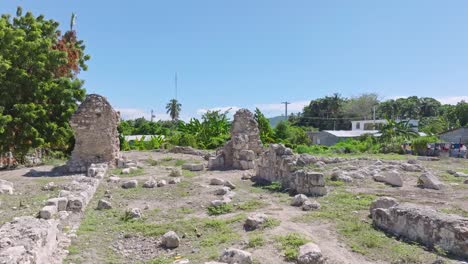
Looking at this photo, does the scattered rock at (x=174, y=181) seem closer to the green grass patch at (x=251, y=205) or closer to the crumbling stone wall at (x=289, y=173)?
the crumbling stone wall at (x=289, y=173)

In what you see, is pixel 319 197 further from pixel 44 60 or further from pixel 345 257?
pixel 44 60

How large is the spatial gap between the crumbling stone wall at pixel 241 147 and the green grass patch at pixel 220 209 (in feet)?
27.3

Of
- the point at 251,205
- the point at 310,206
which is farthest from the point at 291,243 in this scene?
the point at 251,205

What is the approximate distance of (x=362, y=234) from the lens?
20.8 feet

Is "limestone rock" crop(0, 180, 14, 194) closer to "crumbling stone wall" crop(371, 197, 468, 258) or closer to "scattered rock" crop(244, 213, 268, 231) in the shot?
"scattered rock" crop(244, 213, 268, 231)

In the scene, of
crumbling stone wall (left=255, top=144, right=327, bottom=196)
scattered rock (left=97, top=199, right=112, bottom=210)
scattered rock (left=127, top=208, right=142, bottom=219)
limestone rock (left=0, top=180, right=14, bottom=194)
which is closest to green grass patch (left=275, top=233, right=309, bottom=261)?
scattered rock (left=127, top=208, right=142, bottom=219)

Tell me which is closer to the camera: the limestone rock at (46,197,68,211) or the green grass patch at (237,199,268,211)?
the limestone rock at (46,197,68,211)

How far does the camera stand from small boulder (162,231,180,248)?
Answer: 6375 millimetres

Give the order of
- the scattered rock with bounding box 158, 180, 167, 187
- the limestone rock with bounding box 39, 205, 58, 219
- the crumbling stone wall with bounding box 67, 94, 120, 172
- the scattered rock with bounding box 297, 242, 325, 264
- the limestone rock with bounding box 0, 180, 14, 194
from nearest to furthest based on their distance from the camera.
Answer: the scattered rock with bounding box 297, 242, 325, 264
the limestone rock with bounding box 39, 205, 58, 219
the limestone rock with bounding box 0, 180, 14, 194
the scattered rock with bounding box 158, 180, 167, 187
the crumbling stone wall with bounding box 67, 94, 120, 172

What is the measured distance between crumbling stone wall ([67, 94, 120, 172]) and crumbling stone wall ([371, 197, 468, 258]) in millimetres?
11539

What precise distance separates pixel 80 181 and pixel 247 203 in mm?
4983

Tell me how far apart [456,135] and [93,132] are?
37026 millimetres

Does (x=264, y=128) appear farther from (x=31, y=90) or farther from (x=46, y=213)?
(x=46, y=213)

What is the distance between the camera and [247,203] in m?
8.92
